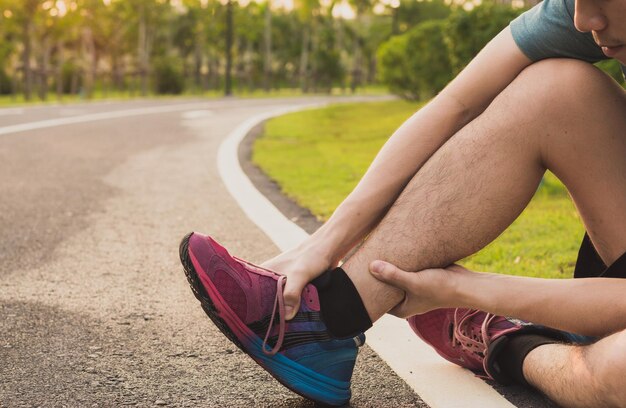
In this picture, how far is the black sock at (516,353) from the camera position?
2.32 m

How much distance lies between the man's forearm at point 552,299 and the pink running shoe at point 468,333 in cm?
18

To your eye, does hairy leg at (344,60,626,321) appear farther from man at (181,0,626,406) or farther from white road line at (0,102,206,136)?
white road line at (0,102,206,136)

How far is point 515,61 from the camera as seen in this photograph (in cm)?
251

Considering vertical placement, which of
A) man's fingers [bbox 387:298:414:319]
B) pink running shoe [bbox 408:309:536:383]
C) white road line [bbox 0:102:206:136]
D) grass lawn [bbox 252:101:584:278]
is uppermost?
man's fingers [bbox 387:298:414:319]

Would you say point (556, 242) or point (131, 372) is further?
point (556, 242)

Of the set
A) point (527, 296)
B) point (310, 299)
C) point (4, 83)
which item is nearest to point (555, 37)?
point (527, 296)

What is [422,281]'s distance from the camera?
89.4 inches

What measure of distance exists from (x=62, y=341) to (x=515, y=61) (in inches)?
62.2

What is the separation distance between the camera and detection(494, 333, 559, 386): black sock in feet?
7.61

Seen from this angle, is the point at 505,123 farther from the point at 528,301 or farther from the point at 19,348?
the point at 19,348

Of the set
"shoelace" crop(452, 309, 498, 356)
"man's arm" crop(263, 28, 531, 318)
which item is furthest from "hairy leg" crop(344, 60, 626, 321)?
"shoelace" crop(452, 309, 498, 356)

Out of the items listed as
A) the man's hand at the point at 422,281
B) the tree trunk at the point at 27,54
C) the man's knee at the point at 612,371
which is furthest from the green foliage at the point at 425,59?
the tree trunk at the point at 27,54

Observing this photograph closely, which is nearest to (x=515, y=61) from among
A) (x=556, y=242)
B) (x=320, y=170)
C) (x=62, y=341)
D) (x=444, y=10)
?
(x=62, y=341)

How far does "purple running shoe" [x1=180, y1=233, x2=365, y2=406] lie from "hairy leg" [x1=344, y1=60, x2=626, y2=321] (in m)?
0.16
